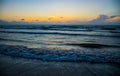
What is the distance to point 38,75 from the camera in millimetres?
3611

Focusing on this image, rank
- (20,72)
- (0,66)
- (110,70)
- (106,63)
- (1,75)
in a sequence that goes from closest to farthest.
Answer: (1,75)
(20,72)
(110,70)
(0,66)
(106,63)

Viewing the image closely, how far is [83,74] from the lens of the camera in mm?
3715

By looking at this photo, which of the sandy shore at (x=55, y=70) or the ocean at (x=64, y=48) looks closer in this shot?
the sandy shore at (x=55, y=70)

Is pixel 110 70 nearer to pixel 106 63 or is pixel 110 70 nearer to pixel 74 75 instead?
pixel 106 63

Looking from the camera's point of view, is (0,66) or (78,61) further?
(78,61)

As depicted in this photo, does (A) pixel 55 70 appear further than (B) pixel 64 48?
No

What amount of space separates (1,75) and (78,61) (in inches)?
101

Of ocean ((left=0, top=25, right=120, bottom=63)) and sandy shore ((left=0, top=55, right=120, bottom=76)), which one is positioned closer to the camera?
sandy shore ((left=0, top=55, right=120, bottom=76))

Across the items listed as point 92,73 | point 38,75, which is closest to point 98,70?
point 92,73

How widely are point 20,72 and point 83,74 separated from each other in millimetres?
1679

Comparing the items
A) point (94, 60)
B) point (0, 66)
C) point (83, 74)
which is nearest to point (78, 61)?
point (94, 60)

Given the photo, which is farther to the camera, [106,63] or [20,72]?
[106,63]

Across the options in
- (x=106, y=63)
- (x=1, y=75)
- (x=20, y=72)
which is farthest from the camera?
(x=106, y=63)

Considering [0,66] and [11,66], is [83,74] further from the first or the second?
[0,66]
